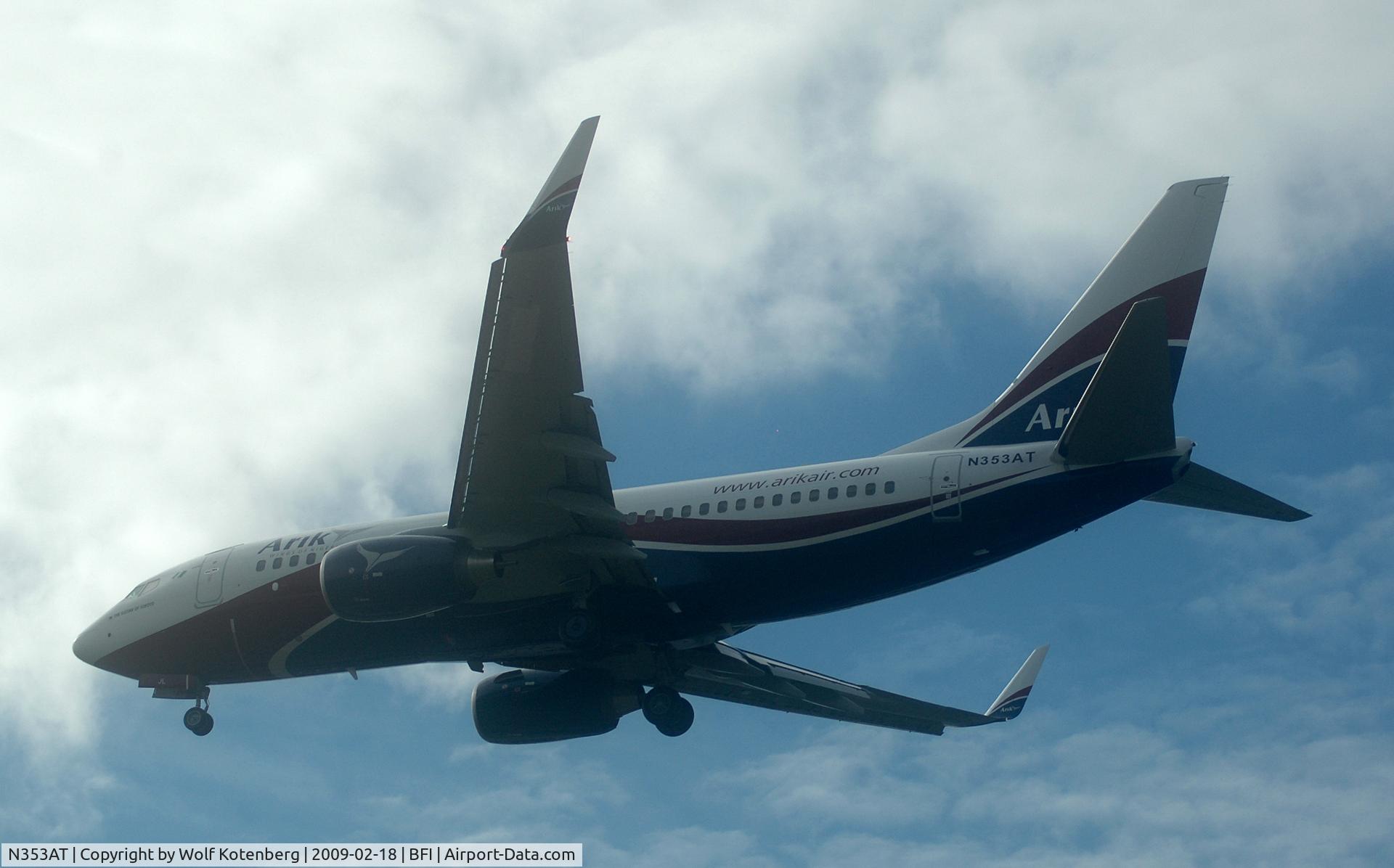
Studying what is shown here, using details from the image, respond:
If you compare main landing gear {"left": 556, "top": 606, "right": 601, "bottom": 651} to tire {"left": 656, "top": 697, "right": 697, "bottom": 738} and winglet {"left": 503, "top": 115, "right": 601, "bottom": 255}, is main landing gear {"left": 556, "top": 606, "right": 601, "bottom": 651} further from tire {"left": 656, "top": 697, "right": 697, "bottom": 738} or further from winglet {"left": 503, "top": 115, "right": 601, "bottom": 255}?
winglet {"left": 503, "top": 115, "right": 601, "bottom": 255}

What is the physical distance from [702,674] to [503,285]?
10.9m

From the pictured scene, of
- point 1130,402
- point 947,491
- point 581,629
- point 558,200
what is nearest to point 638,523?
point 581,629

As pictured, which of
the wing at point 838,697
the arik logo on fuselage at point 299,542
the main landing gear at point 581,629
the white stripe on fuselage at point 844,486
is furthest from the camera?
the wing at point 838,697

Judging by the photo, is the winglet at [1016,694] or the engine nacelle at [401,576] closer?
the engine nacelle at [401,576]

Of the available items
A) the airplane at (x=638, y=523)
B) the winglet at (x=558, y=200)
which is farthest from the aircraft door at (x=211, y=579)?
the winglet at (x=558, y=200)

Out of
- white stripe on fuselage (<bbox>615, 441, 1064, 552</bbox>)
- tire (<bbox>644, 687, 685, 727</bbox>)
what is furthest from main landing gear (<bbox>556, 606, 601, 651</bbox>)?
tire (<bbox>644, 687, 685, 727</bbox>)

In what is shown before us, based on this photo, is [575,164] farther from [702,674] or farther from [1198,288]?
[702,674]

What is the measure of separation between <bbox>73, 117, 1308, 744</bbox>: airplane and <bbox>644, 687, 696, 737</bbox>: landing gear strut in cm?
5

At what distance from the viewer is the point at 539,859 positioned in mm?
23828

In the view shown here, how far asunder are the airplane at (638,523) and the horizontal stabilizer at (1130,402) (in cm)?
3

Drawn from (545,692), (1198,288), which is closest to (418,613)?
(545,692)

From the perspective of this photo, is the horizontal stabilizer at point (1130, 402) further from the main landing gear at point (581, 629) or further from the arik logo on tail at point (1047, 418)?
the main landing gear at point (581, 629)

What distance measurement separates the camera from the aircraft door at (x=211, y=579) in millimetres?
26016

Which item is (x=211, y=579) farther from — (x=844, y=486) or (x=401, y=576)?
(x=844, y=486)
